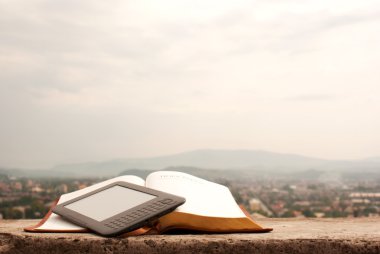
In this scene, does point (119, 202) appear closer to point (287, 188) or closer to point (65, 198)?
point (65, 198)

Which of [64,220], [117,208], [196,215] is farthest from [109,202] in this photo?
[196,215]

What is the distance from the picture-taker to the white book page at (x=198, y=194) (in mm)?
2000

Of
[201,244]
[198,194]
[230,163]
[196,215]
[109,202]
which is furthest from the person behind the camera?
[230,163]

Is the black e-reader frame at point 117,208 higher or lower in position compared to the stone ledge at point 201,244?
higher

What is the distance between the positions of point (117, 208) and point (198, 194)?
389 millimetres

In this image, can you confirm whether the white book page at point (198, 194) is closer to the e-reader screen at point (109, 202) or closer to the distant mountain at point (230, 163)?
the e-reader screen at point (109, 202)

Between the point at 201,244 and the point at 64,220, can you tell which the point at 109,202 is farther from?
the point at 201,244

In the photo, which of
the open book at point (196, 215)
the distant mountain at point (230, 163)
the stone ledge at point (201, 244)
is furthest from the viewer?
the distant mountain at point (230, 163)

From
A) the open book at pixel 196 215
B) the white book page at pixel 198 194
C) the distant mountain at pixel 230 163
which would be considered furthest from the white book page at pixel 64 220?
the distant mountain at pixel 230 163

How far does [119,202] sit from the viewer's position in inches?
79.4

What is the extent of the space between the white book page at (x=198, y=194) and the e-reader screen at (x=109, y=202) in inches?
5.8

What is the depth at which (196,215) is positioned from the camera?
Result: 76.0 inches

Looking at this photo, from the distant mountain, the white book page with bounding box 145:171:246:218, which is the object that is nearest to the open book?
the white book page with bounding box 145:171:246:218

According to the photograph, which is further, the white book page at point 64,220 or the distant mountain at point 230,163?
the distant mountain at point 230,163
